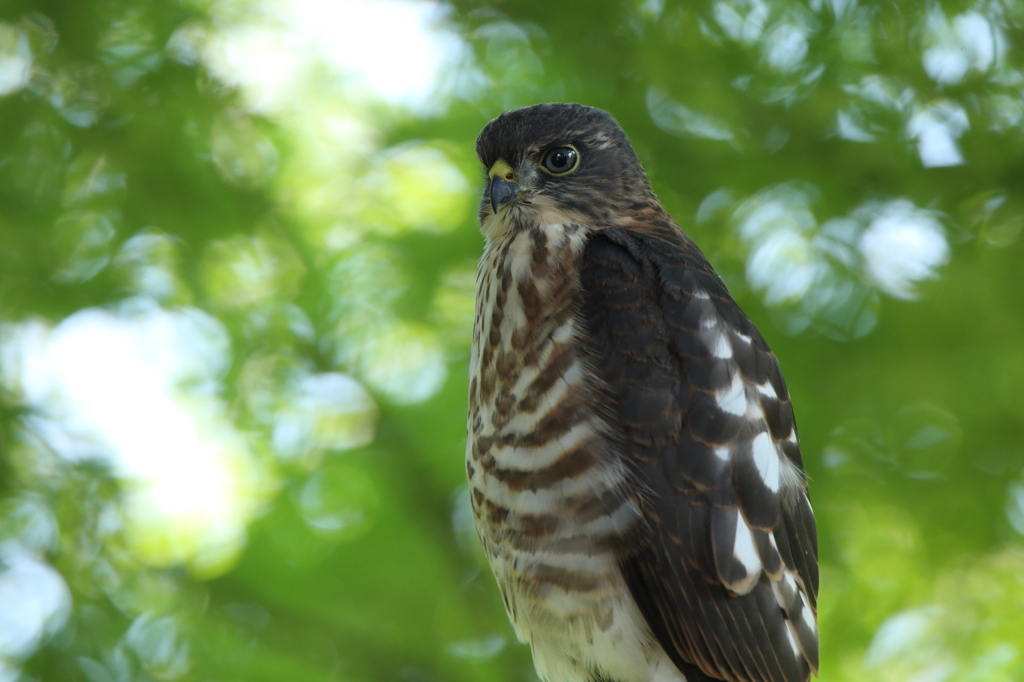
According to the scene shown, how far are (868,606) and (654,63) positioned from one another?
2927mm

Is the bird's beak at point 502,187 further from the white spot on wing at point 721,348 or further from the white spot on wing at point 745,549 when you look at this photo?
the white spot on wing at point 745,549

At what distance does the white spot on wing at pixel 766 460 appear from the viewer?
7.16 ft

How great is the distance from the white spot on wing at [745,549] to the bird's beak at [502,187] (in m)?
1.35

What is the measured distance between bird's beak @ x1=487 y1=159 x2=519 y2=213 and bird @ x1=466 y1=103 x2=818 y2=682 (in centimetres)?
42

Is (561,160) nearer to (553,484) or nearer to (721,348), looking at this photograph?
(721,348)

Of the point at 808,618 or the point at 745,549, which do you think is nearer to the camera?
the point at 745,549

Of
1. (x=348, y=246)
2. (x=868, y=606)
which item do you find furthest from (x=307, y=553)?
(x=868, y=606)

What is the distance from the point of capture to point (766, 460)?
221 centimetres

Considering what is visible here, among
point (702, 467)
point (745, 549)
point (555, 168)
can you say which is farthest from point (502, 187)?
point (745, 549)

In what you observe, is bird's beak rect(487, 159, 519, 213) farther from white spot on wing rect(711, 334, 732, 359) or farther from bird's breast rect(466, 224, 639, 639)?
white spot on wing rect(711, 334, 732, 359)

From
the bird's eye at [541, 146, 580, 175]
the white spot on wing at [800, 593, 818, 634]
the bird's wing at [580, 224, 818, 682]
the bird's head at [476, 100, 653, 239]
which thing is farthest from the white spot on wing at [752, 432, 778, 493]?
the bird's eye at [541, 146, 580, 175]

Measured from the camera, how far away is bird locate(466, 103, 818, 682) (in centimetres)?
206

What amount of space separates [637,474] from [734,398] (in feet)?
1.24

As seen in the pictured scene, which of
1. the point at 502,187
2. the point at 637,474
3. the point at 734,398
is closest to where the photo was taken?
the point at 637,474
